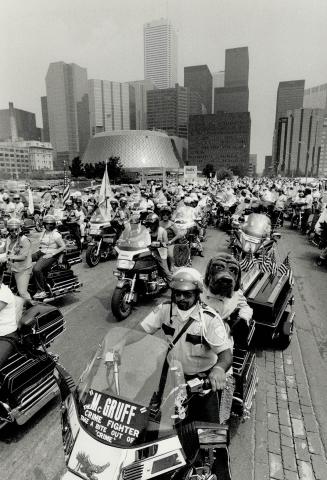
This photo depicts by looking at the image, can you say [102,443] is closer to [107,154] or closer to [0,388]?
[0,388]

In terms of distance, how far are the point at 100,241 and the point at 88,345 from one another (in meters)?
5.26

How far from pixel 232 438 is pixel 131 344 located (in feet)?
5.75

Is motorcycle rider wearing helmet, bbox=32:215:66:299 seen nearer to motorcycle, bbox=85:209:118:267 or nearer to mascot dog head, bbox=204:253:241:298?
motorcycle, bbox=85:209:118:267

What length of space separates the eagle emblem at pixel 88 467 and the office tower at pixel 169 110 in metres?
195

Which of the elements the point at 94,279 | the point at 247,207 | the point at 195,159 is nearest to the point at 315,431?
the point at 94,279

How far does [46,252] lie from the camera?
6973 mm

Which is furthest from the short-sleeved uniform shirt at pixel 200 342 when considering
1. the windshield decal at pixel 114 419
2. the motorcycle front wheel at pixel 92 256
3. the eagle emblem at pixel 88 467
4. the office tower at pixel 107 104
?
the office tower at pixel 107 104

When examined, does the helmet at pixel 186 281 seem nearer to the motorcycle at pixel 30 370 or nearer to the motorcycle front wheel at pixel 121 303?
the motorcycle at pixel 30 370

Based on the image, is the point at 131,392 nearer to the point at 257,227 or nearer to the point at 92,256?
the point at 257,227

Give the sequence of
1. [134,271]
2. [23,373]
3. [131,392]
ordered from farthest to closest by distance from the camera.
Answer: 1. [134,271]
2. [23,373]
3. [131,392]

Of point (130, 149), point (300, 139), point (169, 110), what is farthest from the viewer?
point (169, 110)

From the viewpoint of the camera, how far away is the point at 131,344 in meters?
2.63

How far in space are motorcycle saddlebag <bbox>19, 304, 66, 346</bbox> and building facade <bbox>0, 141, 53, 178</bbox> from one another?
13679 cm

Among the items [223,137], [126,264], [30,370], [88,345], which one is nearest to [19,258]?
[126,264]
